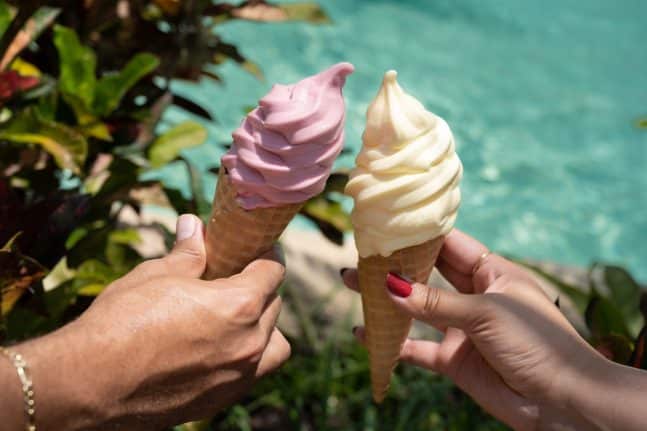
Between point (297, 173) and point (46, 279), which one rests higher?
point (297, 173)

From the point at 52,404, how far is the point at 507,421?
41.7 inches

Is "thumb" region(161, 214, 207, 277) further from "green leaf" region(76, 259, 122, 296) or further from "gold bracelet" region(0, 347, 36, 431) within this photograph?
"green leaf" region(76, 259, 122, 296)

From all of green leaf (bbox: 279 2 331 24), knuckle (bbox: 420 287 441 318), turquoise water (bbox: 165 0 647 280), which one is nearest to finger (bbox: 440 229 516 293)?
knuckle (bbox: 420 287 441 318)

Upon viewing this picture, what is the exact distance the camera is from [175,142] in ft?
8.31

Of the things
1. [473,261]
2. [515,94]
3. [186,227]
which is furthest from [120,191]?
[515,94]

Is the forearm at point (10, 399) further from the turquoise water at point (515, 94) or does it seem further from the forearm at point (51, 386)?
the turquoise water at point (515, 94)

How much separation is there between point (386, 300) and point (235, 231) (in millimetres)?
378

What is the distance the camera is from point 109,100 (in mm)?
2439

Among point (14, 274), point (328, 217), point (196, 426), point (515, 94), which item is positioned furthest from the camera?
point (515, 94)

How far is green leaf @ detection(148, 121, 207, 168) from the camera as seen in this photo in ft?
8.18

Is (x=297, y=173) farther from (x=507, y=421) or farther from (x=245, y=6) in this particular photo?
(x=245, y=6)

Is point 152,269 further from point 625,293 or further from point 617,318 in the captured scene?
point 625,293

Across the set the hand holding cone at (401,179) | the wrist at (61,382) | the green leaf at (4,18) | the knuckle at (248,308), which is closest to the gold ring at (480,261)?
the hand holding cone at (401,179)

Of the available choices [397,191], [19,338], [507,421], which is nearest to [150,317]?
[397,191]
